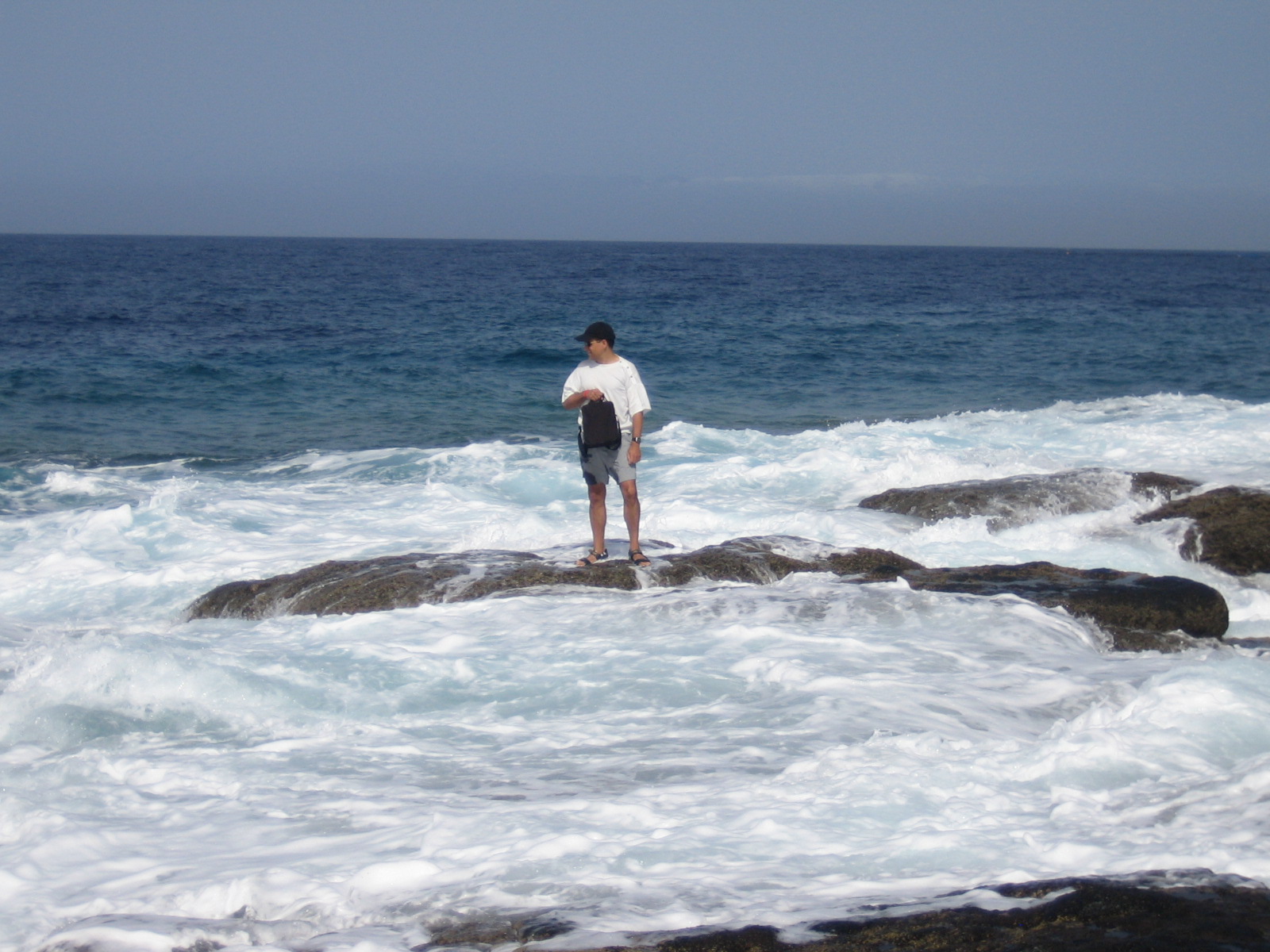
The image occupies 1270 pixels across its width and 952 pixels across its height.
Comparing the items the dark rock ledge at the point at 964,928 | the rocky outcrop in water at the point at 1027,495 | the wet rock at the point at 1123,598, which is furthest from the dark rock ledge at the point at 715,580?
the dark rock ledge at the point at 964,928

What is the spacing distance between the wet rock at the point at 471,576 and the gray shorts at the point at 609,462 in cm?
72

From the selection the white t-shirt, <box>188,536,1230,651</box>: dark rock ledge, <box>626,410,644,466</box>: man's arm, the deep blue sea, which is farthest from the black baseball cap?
the deep blue sea

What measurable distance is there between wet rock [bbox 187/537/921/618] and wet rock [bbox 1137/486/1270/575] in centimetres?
276

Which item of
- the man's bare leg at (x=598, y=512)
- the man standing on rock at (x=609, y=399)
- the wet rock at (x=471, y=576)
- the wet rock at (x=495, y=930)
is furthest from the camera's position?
the man's bare leg at (x=598, y=512)

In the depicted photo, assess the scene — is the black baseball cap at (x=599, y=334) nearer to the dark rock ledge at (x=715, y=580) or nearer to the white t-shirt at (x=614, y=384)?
the white t-shirt at (x=614, y=384)

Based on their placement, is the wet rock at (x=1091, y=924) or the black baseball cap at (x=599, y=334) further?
the black baseball cap at (x=599, y=334)

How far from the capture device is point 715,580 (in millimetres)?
7539

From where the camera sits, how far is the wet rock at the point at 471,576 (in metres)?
7.37

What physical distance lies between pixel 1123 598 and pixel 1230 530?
2.63m

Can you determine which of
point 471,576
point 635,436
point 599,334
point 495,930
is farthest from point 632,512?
point 495,930

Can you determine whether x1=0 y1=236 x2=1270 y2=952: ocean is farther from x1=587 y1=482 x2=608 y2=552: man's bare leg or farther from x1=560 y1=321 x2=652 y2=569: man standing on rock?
x1=560 y1=321 x2=652 y2=569: man standing on rock

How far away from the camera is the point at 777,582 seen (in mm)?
7496

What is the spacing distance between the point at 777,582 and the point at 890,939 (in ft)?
15.6

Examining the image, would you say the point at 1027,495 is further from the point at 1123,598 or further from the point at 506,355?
the point at 506,355
